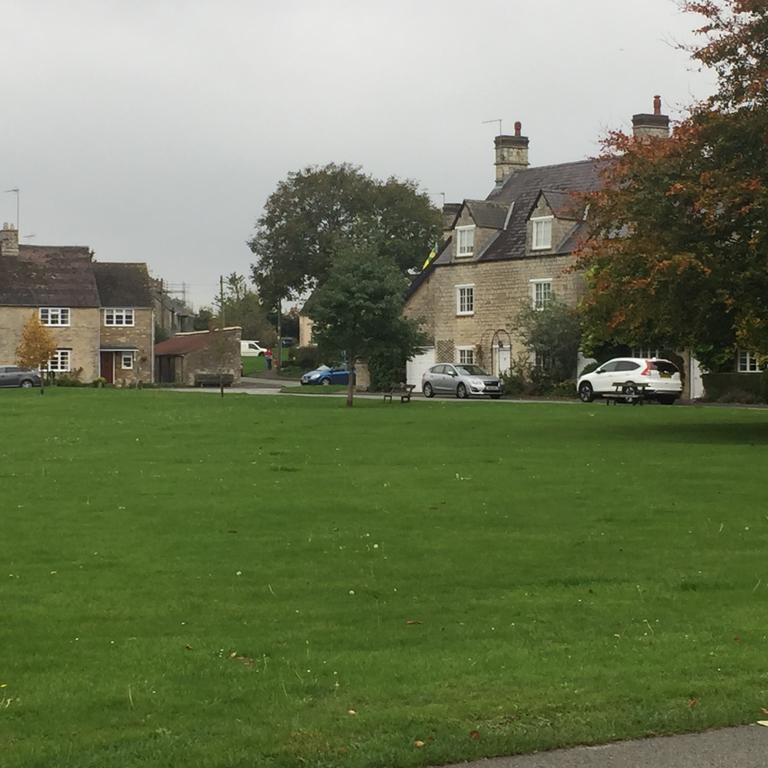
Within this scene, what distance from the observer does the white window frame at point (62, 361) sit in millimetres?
82000

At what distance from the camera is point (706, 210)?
24.5 m

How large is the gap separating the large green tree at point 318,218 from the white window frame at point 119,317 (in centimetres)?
1245

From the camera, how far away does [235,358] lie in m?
84.6

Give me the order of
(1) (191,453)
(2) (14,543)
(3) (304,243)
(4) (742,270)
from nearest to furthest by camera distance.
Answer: (2) (14,543), (1) (191,453), (4) (742,270), (3) (304,243)

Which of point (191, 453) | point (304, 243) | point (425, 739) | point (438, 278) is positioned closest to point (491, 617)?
point (425, 739)

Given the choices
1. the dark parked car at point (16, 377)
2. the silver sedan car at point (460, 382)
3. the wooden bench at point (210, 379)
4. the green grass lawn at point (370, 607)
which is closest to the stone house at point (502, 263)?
the silver sedan car at point (460, 382)

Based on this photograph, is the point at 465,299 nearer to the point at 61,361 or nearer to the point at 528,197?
the point at 528,197

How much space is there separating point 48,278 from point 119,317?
17.7 ft

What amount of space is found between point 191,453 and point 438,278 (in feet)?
141

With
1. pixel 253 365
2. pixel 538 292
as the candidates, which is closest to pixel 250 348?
pixel 253 365

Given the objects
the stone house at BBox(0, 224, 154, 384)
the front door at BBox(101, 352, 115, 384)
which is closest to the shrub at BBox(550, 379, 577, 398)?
the stone house at BBox(0, 224, 154, 384)

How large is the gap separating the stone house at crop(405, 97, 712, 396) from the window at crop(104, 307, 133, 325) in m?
26.1

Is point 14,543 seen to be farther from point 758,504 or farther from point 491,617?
point 758,504

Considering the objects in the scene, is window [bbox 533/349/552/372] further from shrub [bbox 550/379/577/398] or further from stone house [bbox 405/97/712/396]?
shrub [bbox 550/379/577/398]
